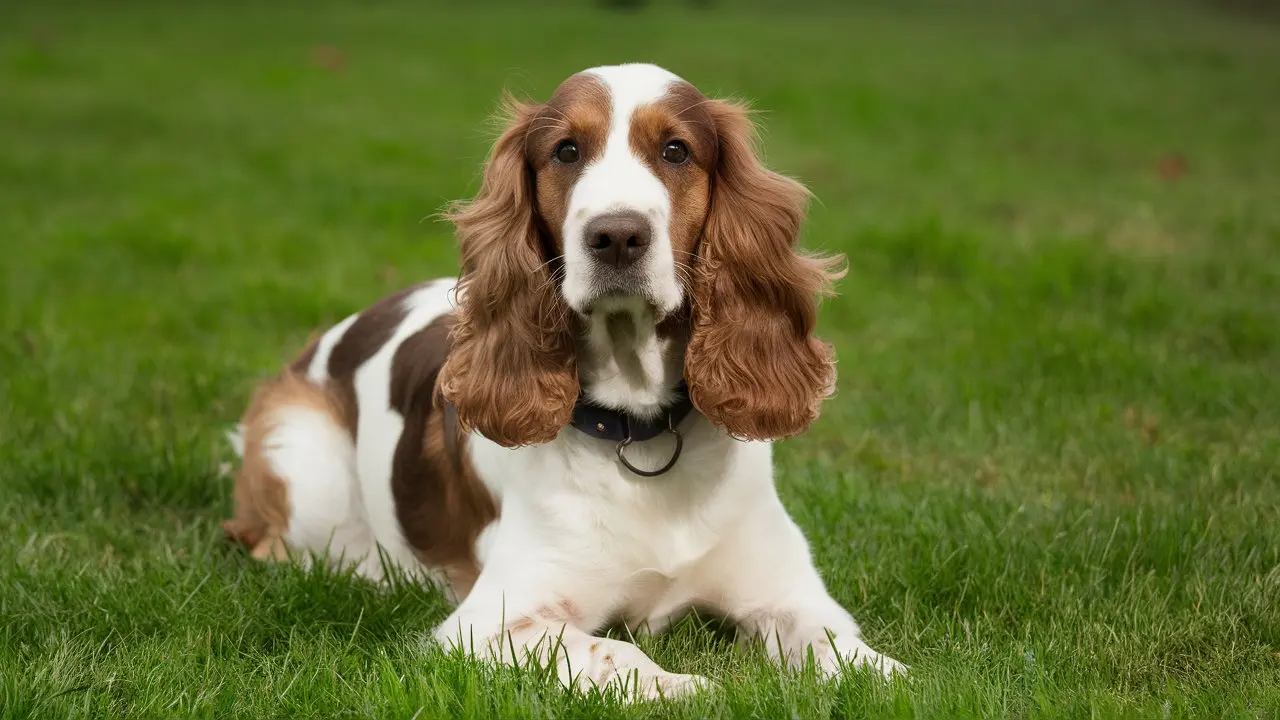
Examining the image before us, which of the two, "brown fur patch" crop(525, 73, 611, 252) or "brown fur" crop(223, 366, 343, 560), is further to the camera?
"brown fur" crop(223, 366, 343, 560)

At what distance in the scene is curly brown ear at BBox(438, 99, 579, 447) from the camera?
3.78m

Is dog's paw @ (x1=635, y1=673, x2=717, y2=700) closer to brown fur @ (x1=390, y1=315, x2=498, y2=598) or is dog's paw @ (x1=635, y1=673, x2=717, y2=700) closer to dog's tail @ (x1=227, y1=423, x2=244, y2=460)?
brown fur @ (x1=390, y1=315, x2=498, y2=598)

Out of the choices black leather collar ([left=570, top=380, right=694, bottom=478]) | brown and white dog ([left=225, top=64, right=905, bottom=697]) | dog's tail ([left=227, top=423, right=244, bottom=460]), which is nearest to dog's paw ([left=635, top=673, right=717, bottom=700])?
brown and white dog ([left=225, top=64, right=905, bottom=697])

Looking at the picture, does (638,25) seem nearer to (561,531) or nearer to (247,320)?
(247,320)

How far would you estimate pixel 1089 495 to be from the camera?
517 centimetres

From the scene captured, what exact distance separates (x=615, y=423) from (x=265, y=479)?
1663 millimetres

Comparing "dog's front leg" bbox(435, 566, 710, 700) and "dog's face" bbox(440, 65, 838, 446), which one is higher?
"dog's face" bbox(440, 65, 838, 446)

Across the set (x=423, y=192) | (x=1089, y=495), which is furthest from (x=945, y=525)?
(x=423, y=192)

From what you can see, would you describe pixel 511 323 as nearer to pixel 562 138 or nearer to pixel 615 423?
pixel 615 423

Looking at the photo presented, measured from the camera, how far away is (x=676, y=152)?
369 centimetres

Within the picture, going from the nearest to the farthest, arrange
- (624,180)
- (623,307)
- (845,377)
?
(624,180), (623,307), (845,377)

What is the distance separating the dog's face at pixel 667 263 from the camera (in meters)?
3.64

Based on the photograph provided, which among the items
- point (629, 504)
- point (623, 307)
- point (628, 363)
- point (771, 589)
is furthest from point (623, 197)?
point (771, 589)

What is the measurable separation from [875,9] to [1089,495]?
24626 mm
